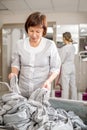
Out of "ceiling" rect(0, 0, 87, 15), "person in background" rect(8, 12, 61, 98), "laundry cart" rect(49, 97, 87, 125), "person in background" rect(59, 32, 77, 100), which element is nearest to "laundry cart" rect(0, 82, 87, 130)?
"laundry cart" rect(49, 97, 87, 125)

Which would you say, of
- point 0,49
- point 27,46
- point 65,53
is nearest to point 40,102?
point 27,46

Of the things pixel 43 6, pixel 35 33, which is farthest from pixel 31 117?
pixel 43 6

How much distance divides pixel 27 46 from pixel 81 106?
596 mm

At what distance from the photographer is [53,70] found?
153 centimetres

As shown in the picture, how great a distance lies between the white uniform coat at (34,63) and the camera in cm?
152

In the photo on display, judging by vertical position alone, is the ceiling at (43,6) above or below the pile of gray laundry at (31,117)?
above

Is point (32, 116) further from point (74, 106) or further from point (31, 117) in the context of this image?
point (74, 106)

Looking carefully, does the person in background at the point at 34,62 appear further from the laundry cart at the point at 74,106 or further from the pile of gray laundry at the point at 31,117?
the pile of gray laundry at the point at 31,117

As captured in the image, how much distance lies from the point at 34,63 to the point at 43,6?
3.15 meters

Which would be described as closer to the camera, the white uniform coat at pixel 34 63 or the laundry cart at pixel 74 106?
the laundry cart at pixel 74 106

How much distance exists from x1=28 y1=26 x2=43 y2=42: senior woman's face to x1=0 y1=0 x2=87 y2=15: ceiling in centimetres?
273

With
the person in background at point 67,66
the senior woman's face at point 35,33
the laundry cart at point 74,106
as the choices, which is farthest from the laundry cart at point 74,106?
the person in background at point 67,66

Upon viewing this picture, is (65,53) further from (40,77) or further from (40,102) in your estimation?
(40,102)

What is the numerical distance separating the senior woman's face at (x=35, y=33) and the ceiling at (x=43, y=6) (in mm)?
2734
